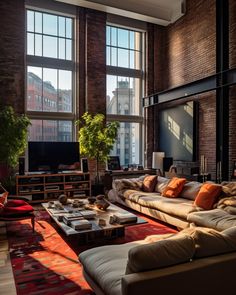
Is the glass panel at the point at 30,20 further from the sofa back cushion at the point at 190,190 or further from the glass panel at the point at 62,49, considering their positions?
the sofa back cushion at the point at 190,190

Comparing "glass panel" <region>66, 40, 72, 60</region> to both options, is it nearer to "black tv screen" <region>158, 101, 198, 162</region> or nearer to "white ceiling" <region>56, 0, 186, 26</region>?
"white ceiling" <region>56, 0, 186, 26</region>

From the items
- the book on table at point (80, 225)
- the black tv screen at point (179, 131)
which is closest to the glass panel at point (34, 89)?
the black tv screen at point (179, 131)

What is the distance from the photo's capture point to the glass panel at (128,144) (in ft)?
28.9

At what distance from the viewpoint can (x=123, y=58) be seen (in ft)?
29.1

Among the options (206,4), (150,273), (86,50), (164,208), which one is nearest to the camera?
(150,273)

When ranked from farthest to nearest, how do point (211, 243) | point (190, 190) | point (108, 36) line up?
point (108, 36)
point (190, 190)
point (211, 243)

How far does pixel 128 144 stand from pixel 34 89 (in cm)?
332

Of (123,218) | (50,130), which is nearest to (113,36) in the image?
(50,130)

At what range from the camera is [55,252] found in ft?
11.8

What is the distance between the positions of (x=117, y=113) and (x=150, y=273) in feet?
23.9

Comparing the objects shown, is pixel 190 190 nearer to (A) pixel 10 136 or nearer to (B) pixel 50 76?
(A) pixel 10 136

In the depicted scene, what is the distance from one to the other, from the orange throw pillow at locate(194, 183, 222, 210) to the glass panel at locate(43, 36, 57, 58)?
574 centimetres

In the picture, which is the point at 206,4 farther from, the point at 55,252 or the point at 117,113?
the point at 55,252

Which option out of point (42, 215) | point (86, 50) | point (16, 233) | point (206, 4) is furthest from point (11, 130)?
point (206, 4)
